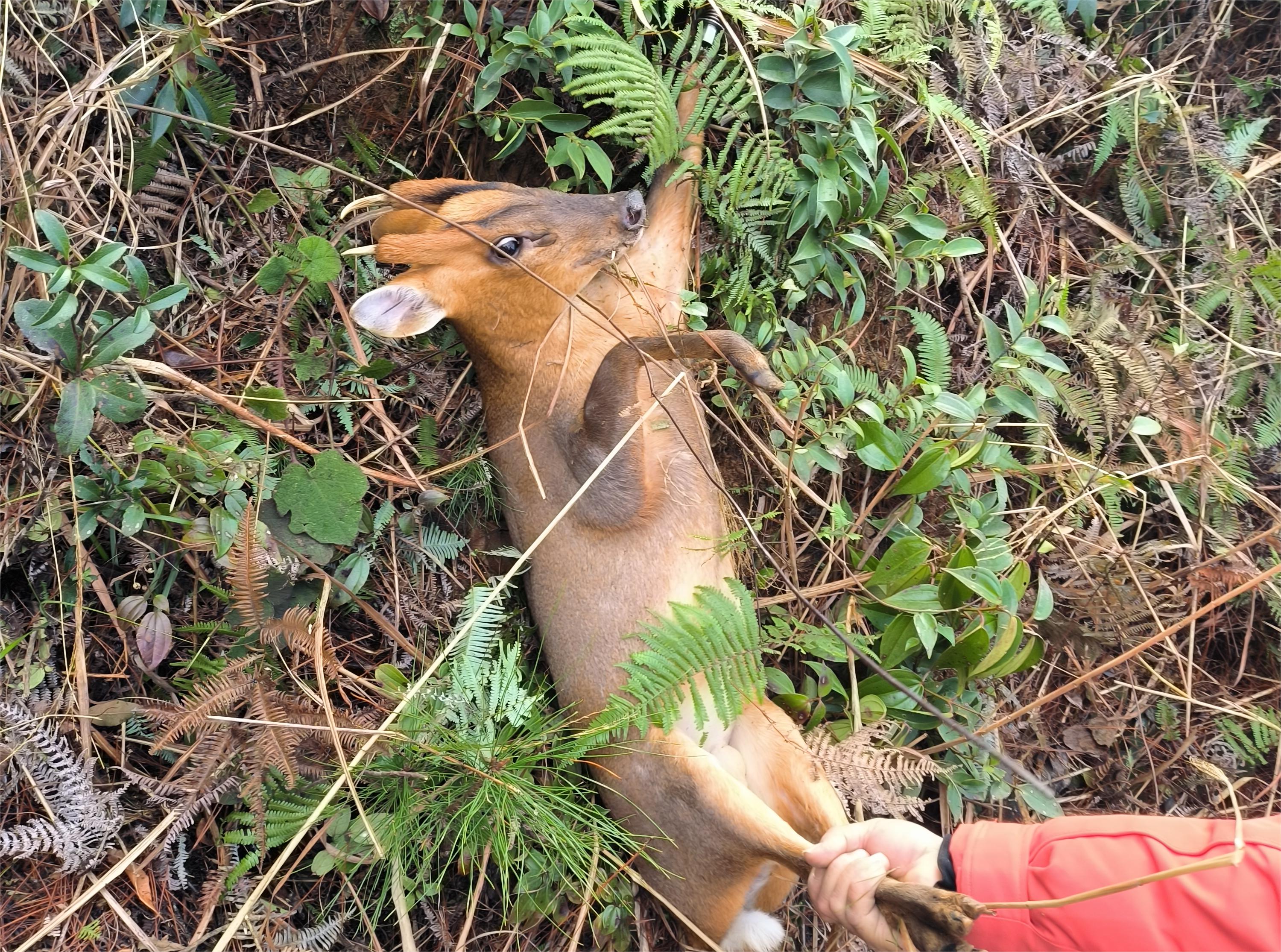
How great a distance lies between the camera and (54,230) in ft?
12.0

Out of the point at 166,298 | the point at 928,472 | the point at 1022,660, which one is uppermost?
the point at 166,298

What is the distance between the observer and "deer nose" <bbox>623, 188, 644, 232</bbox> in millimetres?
4406

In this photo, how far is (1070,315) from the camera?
196 inches

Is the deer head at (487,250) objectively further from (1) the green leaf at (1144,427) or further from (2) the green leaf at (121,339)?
(1) the green leaf at (1144,427)

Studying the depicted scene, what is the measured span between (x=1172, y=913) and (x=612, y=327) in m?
3.23

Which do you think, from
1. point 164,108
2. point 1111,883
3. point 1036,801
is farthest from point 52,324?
point 1036,801

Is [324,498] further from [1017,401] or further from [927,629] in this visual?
[1017,401]

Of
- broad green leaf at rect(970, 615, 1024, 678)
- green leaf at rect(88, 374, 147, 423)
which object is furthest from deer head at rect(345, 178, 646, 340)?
broad green leaf at rect(970, 615, 1024, 678)

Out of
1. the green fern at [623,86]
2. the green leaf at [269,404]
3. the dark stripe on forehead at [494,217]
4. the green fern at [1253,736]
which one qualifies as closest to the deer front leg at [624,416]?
the dark stripe on forehead at [494,217]

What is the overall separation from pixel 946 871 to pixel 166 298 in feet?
12.1

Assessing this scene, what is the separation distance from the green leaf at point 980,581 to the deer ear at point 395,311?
2625 millimetres

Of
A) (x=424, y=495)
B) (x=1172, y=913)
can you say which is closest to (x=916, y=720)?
(x=1172, y=913)

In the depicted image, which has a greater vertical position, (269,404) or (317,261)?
(317,261)

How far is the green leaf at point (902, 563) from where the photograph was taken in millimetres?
4238
